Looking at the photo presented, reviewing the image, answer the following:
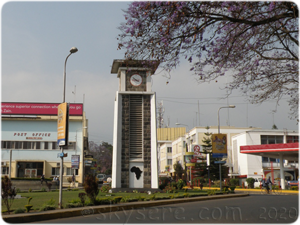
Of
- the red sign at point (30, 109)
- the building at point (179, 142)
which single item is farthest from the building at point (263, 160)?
the red sign at point (30, 109)

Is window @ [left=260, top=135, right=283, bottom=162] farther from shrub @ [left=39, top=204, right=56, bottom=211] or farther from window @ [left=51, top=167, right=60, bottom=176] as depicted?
shrub @ [left=39, top=204, right=56, bottom=211]

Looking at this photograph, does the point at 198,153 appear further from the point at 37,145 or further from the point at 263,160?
the point at 37,145

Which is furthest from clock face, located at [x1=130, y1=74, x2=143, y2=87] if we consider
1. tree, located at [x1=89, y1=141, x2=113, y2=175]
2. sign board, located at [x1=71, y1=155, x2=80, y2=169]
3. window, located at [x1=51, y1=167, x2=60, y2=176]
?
tree, located at [x1=89, y1=141, x2=113, y2=175]

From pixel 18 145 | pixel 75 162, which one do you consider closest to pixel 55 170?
pixel 18 145

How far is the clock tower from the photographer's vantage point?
2489 centimetres

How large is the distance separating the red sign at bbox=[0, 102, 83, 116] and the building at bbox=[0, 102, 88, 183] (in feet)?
0.96

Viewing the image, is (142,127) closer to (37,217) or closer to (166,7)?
(37,217)

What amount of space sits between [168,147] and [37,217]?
8102cm

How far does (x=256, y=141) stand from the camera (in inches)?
2228

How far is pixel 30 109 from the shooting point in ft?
185

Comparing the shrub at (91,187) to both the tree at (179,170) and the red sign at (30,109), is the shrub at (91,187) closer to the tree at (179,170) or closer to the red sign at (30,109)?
the red sign at (30,109)

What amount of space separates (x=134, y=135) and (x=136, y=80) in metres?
4.19

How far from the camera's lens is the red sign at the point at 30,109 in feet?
185

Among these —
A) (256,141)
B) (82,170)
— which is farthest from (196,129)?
→ (82,170)
